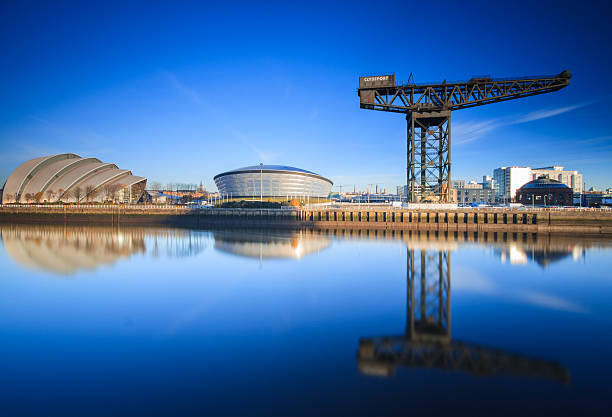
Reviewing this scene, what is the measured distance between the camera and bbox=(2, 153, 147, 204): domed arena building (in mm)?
58156

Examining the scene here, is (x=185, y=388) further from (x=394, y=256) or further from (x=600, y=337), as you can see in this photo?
(x=394, y=256)

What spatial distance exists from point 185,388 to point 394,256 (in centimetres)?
1473

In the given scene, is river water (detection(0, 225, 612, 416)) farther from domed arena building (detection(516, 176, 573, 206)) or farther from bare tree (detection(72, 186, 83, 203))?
domed arena building (detection(516, 176, 573, 206))

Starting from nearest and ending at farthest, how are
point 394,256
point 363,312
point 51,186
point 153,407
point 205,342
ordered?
point 153,407 < point 205,342 < point 363,312 < point 394,256 < point 51,186

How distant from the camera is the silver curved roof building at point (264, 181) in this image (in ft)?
219

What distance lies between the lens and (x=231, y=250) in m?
20.7

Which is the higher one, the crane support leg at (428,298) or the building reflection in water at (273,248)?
the building reflection in water at (273,248)

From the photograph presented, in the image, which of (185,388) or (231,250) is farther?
(231,250)

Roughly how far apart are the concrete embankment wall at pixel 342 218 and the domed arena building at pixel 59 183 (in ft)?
36.1

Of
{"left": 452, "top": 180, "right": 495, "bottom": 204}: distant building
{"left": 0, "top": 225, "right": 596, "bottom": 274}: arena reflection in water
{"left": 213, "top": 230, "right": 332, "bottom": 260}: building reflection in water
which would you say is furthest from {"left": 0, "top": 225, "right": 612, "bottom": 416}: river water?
{"left": 452, "top": 180, "right": 495, "bottom": 204}: distant building

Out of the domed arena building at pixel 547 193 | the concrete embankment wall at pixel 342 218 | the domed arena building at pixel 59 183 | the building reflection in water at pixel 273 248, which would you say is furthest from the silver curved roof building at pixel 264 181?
the domed arena building at pixel 547 193

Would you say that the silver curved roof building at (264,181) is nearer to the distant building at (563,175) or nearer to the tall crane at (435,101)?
the tall crane at (435,101)

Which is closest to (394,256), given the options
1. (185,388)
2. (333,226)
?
(185,388)

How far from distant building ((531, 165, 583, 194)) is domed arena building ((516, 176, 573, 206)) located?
6716 cm
